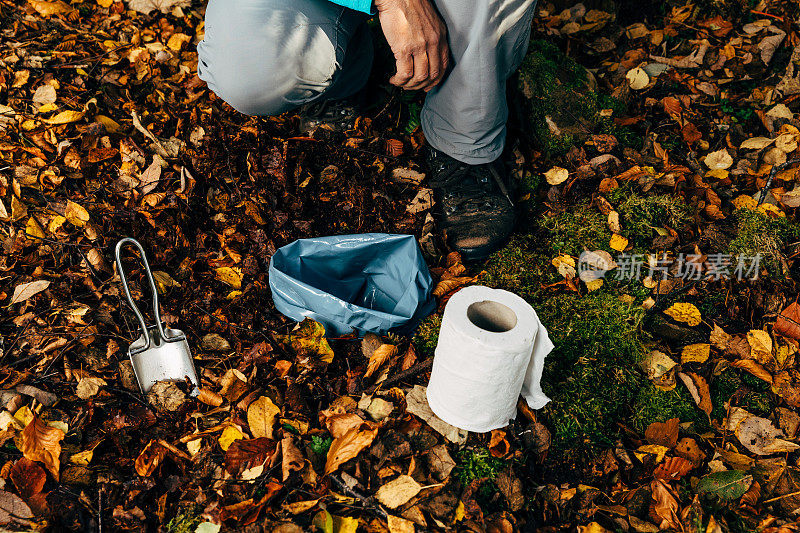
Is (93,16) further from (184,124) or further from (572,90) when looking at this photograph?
(572,90)

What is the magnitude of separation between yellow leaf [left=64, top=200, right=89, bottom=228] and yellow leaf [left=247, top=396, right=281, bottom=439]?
1.26 meters

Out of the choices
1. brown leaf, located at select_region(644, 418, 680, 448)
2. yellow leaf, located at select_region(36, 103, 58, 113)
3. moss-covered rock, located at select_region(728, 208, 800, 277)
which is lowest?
brown leaf, located at select_region(644, 418, 680, 448)

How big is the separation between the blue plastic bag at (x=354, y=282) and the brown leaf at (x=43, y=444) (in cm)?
92

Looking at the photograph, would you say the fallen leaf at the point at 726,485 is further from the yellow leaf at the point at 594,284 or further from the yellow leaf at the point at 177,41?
the yellow leaf at the point at 177,41

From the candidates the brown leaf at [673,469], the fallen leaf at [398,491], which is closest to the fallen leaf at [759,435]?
the brown leaf at [673,469]

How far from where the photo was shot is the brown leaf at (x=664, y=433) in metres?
2.08

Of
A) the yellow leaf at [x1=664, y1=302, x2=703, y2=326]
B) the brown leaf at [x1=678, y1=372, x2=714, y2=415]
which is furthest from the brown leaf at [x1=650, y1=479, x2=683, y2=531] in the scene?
the yellow leaf at [x1=664, y1=302, x2=703, y2=326]

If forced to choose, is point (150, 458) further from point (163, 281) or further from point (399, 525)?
point (399, 525)

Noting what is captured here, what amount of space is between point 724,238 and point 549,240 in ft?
2.77

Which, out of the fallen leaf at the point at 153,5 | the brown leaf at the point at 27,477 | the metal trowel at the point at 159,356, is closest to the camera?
the brown leaf at the point at 27,477

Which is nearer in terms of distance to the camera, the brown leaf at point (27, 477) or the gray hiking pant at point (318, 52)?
the brown leaf at point (27, 477)

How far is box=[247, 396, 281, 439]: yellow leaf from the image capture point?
2.00 meters

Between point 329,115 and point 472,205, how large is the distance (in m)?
0.92

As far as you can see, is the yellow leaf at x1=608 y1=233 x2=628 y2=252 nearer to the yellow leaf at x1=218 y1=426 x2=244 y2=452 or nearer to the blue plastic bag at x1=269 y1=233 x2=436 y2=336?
the blue plastic bag at x1=269 y1=233 x2=436 y2=336
